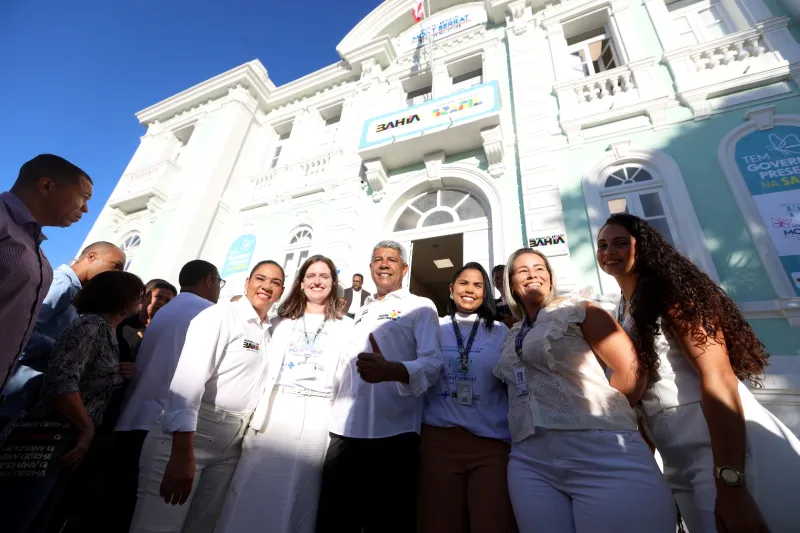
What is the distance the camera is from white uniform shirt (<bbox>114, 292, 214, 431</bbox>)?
215 cm

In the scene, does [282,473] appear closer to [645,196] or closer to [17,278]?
[17,278]

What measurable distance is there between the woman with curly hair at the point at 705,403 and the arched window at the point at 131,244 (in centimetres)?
1187

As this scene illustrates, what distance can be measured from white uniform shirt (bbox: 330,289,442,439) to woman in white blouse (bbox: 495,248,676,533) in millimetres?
519

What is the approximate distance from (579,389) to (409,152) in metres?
6.33

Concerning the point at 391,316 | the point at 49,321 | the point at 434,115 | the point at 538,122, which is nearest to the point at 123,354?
the point at 49,321

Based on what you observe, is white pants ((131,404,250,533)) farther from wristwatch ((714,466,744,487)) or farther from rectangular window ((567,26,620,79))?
rectangular window ((567,26,620,79))

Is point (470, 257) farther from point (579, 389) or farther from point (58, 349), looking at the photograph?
point (58, 349)

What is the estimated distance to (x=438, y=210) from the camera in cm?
704

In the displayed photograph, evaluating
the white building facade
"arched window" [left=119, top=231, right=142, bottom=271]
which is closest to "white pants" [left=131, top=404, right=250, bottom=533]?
the white building facade

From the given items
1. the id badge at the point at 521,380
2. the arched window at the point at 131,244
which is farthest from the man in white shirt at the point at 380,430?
the arched window at the point at 131,244

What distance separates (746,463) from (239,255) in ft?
30.1

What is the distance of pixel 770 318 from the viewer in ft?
13.5

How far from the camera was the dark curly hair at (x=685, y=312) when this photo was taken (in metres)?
1.52

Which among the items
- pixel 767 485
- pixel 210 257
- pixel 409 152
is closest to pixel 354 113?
pixel 409 152
